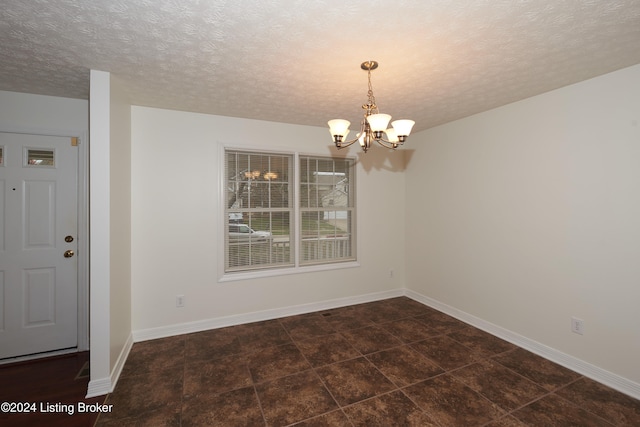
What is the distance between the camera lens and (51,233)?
2709mm

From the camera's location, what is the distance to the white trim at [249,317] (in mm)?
3021

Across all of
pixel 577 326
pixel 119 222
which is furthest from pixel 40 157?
pixel 577 326

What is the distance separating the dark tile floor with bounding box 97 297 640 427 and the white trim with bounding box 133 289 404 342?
103mm

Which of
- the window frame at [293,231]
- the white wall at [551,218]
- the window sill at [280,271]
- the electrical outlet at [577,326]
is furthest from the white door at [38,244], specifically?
the electrical outlet at [577,326]

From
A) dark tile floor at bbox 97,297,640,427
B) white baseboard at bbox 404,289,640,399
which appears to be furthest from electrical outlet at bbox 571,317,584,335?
dark tile floor at bbox 97,297,640,427

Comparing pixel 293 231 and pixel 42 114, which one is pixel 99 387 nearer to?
pixel 293 231

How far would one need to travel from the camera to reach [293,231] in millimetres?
3754

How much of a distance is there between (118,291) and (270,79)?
234cm

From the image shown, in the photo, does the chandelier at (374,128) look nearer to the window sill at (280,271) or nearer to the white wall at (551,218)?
the white wall at (551,218)


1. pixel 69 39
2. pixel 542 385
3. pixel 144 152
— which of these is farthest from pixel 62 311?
pixel 542 385

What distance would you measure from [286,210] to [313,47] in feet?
7.17

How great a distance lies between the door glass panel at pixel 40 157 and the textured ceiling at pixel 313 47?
22.1 inches

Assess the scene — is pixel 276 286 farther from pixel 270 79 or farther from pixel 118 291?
pixel 270 79

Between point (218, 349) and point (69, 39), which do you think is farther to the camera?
point (218, 349)
